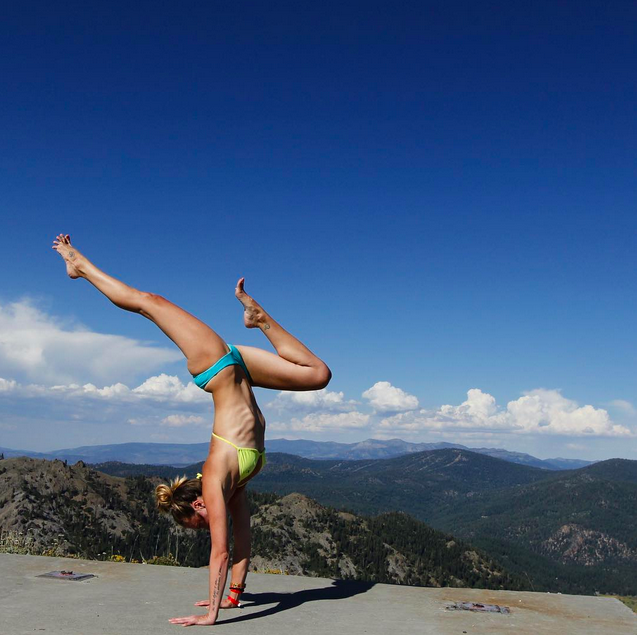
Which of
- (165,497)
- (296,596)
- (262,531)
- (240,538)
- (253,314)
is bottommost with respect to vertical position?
(262,531)

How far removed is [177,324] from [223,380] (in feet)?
2.02

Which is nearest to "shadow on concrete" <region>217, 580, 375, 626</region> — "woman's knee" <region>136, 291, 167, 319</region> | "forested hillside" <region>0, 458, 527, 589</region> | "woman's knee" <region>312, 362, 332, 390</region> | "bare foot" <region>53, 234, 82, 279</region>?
"woman's knee" <region>312, 362, 332, 390</region>

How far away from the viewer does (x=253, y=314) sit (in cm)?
555

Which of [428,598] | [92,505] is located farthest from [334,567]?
[428,598]

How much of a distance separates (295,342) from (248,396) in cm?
63

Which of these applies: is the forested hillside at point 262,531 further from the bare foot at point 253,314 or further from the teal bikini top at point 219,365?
the bare foot at point 253,314

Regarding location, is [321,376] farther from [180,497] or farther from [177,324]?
[180,497]

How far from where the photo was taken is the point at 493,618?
18.4ft

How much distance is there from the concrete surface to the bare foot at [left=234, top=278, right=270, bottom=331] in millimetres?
2471

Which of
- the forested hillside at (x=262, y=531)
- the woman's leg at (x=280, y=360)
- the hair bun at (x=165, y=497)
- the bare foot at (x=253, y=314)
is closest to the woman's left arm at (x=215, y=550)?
the hair bun at (x=165, y=497)

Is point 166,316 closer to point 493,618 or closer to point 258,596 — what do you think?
point 258,596

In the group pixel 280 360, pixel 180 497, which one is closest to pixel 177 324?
pixel 280 360

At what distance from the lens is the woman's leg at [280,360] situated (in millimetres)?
5457

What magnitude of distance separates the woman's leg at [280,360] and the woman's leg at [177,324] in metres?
0.32
